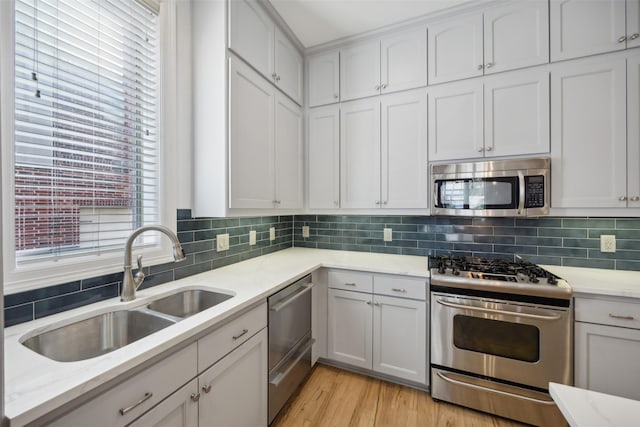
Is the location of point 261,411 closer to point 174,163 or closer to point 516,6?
point 174,163

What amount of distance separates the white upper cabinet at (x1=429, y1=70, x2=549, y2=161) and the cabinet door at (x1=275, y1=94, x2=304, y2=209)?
110 cm

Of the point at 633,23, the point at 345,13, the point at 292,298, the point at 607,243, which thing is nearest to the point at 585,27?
the point at 633,23

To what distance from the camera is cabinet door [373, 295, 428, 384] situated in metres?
1.94

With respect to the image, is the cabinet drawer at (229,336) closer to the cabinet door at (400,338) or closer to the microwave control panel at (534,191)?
the cabinet door at (400,338)

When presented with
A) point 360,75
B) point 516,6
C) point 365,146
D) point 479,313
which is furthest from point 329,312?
point 516,6

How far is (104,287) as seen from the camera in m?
1.38

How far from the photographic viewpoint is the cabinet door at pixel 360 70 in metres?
2.34

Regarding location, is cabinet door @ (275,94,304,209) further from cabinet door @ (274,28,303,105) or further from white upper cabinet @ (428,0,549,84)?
white upper cabinet @ (428,0,549,84)

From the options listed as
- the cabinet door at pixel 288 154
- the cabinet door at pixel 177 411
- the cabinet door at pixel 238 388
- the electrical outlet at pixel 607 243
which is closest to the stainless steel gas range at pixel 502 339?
the electrical outlet at pixel 607 243

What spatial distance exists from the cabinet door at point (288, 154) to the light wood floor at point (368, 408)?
1.38 meters

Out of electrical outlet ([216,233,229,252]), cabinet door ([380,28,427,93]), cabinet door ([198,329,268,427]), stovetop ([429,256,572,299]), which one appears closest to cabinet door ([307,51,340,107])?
cabinet door ([380,28,427,93])

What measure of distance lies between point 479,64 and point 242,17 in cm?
166

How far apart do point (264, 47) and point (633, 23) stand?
90.4 inches

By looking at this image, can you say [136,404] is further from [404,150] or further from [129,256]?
[404,150]
